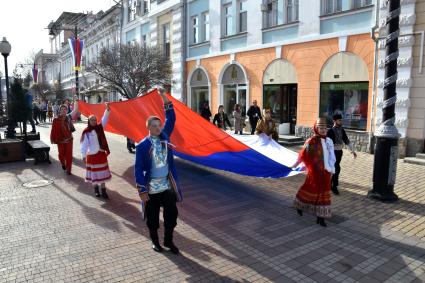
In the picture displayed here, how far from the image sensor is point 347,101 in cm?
1423

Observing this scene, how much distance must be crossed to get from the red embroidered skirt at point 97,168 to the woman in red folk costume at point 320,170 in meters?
4.17

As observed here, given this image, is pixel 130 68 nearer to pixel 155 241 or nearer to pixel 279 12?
pixel 279 12

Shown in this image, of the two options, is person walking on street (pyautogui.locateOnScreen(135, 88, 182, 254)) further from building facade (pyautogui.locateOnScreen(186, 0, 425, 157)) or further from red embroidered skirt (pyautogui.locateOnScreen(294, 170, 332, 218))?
building facade (pyautogui.locateOnScreen(186, 0, 425, 157))

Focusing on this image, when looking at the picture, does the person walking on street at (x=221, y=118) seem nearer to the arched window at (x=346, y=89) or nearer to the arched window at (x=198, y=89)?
the arched window at (x=346, y=89)

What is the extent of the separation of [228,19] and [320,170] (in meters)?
15.6

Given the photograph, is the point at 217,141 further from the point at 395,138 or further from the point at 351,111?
the point at 351,111

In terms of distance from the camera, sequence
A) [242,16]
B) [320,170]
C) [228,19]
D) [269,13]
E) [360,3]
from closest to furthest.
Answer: [320,170] → [360,3] → [269,13] → [242,16] → [228,19]

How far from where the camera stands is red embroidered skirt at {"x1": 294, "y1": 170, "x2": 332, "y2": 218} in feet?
19.4

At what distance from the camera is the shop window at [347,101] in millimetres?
13664

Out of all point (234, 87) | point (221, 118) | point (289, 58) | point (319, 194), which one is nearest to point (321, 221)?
point (319, 194)

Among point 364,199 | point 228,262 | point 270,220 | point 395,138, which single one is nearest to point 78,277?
point 228,262

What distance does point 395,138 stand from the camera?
714cm

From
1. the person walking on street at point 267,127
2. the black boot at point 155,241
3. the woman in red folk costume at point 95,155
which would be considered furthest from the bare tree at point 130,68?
the black boot at point 155,241

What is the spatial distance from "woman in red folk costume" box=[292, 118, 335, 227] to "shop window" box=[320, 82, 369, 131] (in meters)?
8.54
